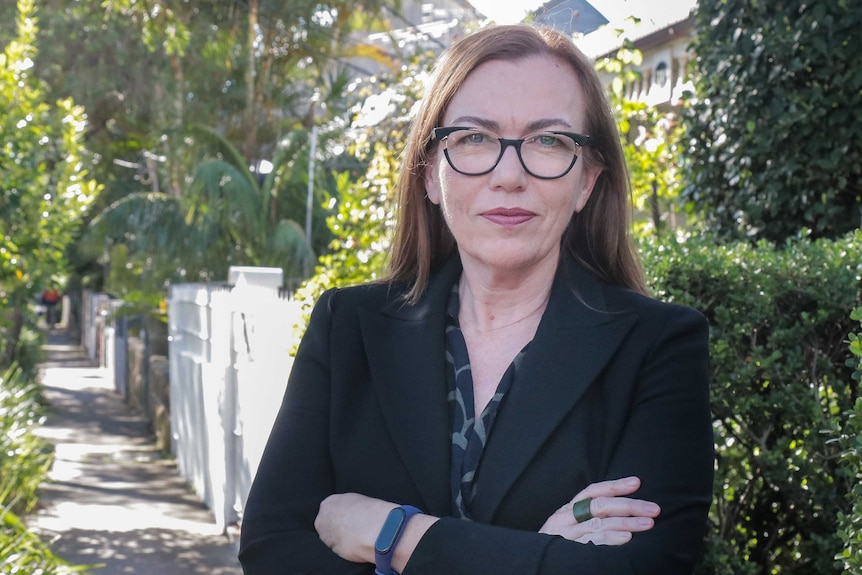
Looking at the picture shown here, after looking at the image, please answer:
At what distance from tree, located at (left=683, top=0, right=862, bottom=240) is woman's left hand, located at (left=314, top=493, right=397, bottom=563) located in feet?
11.7

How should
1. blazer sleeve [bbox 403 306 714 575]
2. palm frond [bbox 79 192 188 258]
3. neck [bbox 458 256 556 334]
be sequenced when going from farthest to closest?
palm frond [bbox 79 192 188 258]
neck [bbox 458 256 556 334]
blazer sleeve [bbox 403 306 714 575]

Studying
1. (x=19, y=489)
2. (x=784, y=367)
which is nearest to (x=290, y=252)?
(x=19, y=489)

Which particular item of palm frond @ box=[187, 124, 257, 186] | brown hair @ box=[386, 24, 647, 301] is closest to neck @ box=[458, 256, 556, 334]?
brown hair @ box=[386, 24, 647, 301]

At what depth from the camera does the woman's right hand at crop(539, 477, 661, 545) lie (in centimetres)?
221

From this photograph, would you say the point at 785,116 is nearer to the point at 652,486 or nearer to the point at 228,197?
the point at 652,486

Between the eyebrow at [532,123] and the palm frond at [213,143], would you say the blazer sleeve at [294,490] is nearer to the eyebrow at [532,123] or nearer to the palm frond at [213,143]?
the eyebrow at [532,123]

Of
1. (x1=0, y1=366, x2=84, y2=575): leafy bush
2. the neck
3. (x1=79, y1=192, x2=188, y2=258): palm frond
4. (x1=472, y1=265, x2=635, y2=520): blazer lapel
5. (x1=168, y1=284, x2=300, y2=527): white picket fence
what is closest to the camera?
(x1=472, y1=265, x2=635, y2=520): blazer lapel

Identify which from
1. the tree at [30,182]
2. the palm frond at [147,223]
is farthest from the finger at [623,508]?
the palm frond at [147,223]

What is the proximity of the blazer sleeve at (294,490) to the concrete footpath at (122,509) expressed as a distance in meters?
3.55

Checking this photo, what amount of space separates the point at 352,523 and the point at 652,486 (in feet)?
1.91

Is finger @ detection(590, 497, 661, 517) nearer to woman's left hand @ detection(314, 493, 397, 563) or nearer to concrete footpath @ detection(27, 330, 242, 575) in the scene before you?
woman's left hand @ detection(314, 493, 397, 563)

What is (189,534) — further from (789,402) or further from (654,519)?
(654,519)

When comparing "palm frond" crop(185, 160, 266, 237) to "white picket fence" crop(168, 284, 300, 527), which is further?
"palm frond" crop(185, 160, 266, 237)

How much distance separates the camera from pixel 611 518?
2.23 metres
